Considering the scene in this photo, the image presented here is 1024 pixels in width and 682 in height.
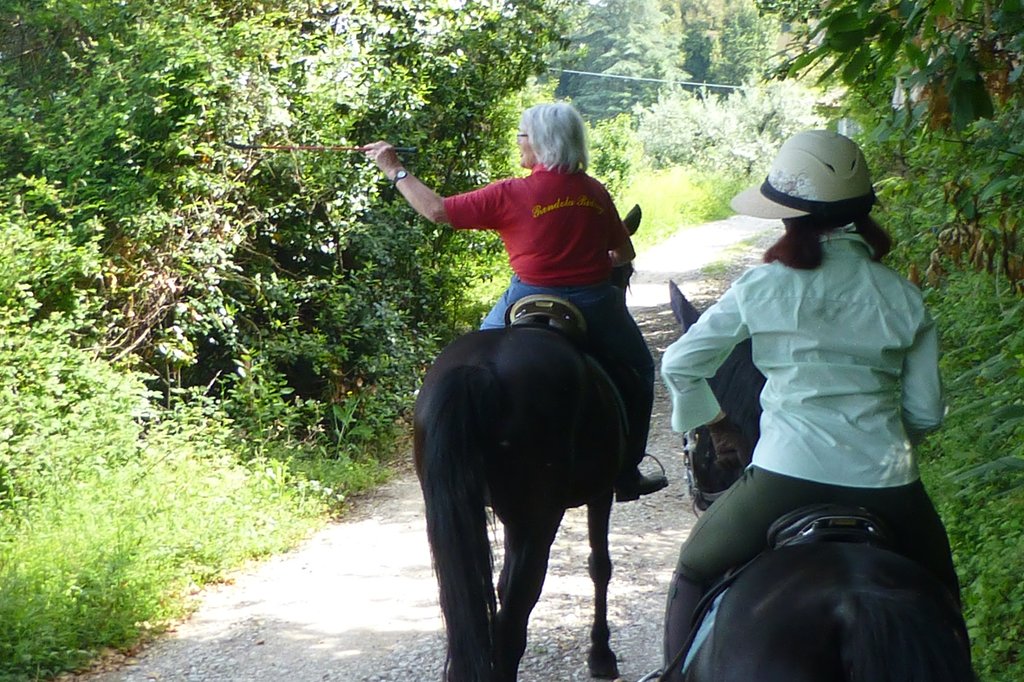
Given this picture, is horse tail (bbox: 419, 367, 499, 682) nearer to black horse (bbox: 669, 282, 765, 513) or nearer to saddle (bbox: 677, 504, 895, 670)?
black horse (bbox: 669, 282, 765, 513)

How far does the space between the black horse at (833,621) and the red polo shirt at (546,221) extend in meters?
2.54

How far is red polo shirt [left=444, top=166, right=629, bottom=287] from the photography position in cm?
494

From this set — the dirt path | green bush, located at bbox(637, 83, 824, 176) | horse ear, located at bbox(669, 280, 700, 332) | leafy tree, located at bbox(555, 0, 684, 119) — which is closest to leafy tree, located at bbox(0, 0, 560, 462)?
the dirt path

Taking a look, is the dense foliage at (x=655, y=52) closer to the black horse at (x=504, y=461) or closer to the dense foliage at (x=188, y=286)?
the dense foliage at (x=188, y=286)

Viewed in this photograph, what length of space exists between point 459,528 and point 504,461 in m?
0.42

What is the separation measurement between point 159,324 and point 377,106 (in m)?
3.24

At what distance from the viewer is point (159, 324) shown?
875cm

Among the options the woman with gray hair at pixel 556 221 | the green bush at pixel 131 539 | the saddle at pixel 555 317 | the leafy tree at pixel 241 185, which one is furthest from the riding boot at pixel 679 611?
the leafy tree at pixel 241 185

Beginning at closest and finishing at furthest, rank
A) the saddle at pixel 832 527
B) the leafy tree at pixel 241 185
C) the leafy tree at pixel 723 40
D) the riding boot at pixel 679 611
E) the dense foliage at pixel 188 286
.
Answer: the saddle at pixel 832 527, the riding boot at pixel 679 611, the dense foliage at pixel 188 286, the leafy tree at pixel 241 185, the leafy tree at pixel 723 40

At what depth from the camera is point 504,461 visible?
4.45 meters

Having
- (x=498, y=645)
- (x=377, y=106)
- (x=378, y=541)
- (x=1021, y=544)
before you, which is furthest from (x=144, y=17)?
(x=1021, y=544)

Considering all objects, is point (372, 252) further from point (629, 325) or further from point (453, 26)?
point (629, 325)

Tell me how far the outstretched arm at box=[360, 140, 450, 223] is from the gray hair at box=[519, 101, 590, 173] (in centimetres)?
50

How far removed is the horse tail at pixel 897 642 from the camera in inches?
87.8
